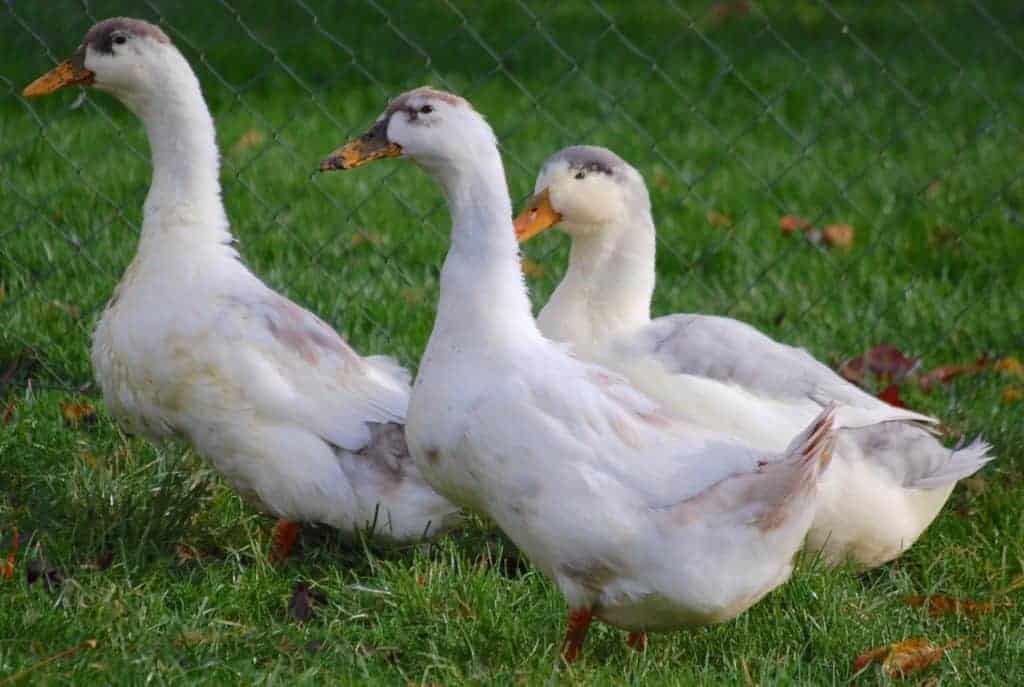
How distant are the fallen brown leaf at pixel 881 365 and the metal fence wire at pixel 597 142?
0.09 m

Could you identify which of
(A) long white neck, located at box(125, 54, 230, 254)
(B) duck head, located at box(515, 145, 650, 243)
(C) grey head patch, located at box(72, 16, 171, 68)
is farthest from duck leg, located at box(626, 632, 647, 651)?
(C) grey head patch, located at box(72, 16, 171, 68)

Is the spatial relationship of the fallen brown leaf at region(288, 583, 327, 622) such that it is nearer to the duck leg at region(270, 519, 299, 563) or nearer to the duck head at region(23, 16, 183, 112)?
the duck leg at region(270, 519, 299, 563)

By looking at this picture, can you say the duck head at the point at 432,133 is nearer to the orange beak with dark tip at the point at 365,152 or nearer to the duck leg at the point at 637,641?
the orange beak with dark tip at the point at 365,152

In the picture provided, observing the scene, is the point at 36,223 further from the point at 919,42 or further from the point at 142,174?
the point at 919,42

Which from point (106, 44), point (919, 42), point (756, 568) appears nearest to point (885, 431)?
point (756, 568)

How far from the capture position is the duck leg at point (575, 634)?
11.1 feet

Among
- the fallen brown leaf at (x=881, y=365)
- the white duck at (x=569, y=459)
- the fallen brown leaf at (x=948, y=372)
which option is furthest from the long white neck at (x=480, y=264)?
the fallen brown leaf at (x=948, y=372)

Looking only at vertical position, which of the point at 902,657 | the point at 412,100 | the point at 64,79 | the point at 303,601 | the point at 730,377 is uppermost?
the point at 412,100

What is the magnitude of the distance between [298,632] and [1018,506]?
6.28 ft

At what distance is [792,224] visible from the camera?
20.8 feet

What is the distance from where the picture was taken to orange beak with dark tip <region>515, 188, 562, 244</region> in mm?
4547

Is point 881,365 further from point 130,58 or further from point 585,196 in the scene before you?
point 130,58

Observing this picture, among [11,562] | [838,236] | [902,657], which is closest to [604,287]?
[902,657]

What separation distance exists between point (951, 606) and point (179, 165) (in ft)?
6.76
